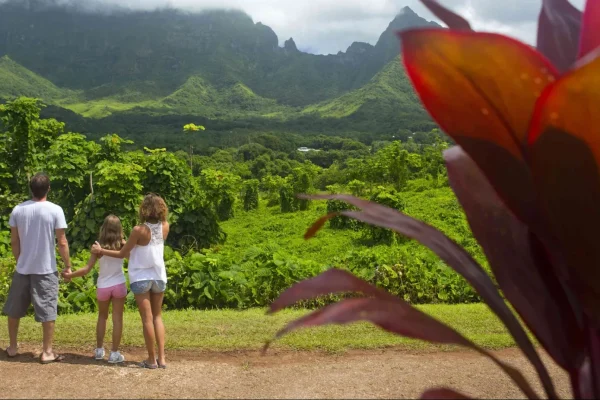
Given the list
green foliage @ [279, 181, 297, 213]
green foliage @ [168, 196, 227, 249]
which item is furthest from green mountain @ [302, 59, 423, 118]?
green foliage @ [168, 196, 227, 249]

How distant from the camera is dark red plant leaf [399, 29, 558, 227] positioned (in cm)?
57

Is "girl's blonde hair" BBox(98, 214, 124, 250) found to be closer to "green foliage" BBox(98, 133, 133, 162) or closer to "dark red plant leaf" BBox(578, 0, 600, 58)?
"dark red plant leaf" BBox(578, 0, 600, 58)

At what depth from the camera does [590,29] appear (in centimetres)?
69

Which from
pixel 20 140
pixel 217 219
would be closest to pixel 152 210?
pixel 20 140

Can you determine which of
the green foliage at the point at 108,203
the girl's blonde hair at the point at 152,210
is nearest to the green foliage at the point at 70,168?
the green foliage at the point at 108,203

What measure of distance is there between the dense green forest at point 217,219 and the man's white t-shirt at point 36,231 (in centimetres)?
232

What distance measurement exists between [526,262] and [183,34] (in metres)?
156

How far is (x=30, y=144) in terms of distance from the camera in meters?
11.2

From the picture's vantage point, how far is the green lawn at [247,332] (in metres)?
4.20

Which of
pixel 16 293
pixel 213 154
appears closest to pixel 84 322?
pixel 16 293

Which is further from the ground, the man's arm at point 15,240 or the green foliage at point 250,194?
the man's arm at point 15,240

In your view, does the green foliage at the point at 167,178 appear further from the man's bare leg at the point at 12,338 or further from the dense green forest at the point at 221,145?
the man's bare leg at the point at 12,338

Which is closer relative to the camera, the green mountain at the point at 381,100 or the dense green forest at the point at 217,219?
the dense green forest at the point at 217,219

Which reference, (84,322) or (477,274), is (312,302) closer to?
(84,322)
